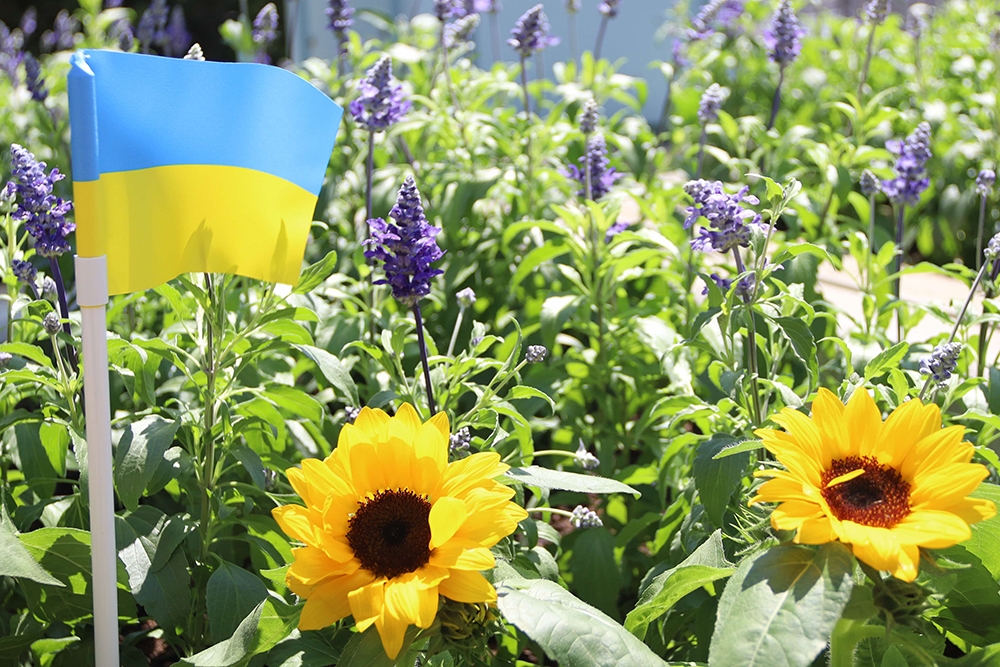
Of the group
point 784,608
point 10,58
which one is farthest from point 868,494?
point 10,58

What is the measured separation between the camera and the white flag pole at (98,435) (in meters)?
1.41

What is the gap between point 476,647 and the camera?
129cm

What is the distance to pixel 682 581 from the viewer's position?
4.51ft

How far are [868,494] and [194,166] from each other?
1.31 metres

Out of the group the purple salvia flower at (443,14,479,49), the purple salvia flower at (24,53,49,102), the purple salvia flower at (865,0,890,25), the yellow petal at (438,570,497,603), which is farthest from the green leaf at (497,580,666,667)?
the purple salvia flower at (24,53,49,102)

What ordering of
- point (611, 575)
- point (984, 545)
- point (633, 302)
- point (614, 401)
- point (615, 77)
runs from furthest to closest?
1. point (615, 77)
2. point (633, 302)
3. point (614, 401)
4. point (611, 575)
5. point (984, 545)

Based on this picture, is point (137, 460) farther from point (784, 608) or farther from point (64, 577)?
point (784, 608)

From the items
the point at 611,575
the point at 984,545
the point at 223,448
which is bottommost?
the point at 611,575

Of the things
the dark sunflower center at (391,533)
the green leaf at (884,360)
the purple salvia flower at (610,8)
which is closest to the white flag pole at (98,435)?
the dark sunflower center at (391,533)

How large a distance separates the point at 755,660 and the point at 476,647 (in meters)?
0.43

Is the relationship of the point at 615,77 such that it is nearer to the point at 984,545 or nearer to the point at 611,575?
the point at 611,575

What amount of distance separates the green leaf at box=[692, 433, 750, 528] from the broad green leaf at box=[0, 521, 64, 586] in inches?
47.8

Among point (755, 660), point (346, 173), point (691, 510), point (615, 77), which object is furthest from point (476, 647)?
point (615, 77)

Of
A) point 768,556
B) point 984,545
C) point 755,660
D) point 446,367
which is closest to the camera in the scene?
point 755,660
